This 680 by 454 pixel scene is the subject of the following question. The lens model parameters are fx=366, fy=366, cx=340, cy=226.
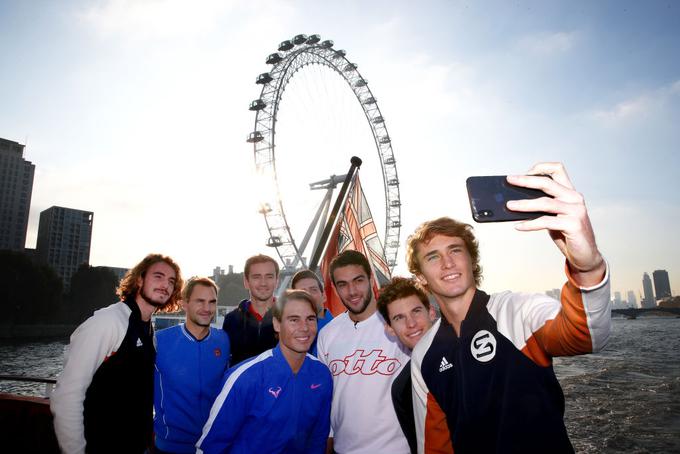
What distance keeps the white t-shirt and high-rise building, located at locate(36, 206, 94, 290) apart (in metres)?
114

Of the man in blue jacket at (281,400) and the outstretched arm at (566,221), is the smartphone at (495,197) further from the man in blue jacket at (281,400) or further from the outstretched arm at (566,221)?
the man in blue jacket at (281,400)

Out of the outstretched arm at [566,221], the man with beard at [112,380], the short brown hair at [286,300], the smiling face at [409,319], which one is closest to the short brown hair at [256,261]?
the man with beard at [112,380]

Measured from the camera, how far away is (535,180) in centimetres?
148

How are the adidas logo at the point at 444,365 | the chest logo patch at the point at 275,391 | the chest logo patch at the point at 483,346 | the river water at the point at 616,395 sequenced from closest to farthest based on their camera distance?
the chest logo patch at the point at 483,346 < the adidas logo at the point at 444,365 < the chest logo patch at the point at 275,391 < the river water at the point at 616,395

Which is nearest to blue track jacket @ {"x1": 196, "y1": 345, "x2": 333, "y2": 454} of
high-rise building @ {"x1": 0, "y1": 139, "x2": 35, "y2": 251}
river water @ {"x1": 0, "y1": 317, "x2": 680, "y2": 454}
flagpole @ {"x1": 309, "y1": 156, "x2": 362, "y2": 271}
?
flagpole @ {"x1": 309, "y1": 156, "x2": 362, "y2": 271}

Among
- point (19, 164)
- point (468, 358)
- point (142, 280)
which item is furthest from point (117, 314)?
point (19, 164)

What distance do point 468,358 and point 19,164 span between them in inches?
5100

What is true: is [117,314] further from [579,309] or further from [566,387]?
[566,387]

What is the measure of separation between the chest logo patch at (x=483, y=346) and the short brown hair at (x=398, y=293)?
106 centimetres

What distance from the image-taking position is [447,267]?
2191mm

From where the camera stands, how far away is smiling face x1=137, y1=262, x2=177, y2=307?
11.8ft

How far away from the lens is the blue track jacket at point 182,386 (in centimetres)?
358

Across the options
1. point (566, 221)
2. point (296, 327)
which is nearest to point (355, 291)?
point (296, 327)

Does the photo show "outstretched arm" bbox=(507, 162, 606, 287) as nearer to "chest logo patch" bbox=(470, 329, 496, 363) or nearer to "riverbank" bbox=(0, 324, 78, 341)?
"chest logo patch" bbox=(470, 329, 496, 363)
